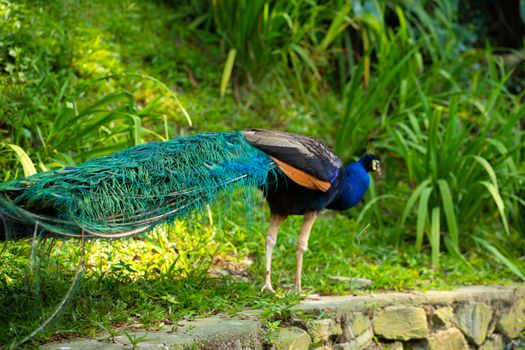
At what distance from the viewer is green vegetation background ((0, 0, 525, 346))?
354 centimetres

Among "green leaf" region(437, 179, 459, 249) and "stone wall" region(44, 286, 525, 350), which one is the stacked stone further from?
"green leaf" region(437, 179, 459, 249)

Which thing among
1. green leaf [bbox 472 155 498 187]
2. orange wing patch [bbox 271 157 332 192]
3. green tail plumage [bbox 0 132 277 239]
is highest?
green tail plumage [bbox 0 132 277 239]

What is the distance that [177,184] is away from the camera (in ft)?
10.3

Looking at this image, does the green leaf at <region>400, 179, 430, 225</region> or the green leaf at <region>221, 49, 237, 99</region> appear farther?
the green leaf at <region>221, 49, 237, 99</region>

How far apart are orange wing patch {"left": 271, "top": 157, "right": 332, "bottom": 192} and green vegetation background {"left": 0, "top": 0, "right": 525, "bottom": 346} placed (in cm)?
34

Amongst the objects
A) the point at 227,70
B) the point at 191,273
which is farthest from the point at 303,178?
the point at 227,70

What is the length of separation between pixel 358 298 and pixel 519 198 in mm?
2574

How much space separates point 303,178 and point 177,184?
93 cm

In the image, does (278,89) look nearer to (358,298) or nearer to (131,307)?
(358,298)

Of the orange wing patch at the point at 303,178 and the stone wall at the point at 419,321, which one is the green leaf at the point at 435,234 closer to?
the stone wall at the point at 419,321

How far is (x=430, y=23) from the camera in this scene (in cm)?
795

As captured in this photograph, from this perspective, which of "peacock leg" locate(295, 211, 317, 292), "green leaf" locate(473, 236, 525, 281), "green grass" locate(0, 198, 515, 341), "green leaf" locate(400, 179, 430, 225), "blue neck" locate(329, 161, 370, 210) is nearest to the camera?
"green grass" locate(0, 198, 515, 341)

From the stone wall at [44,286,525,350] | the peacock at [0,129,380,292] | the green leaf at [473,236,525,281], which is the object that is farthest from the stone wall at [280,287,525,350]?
the peacock at [0,129,380,292]

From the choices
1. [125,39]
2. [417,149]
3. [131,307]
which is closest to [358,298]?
[131,307]
